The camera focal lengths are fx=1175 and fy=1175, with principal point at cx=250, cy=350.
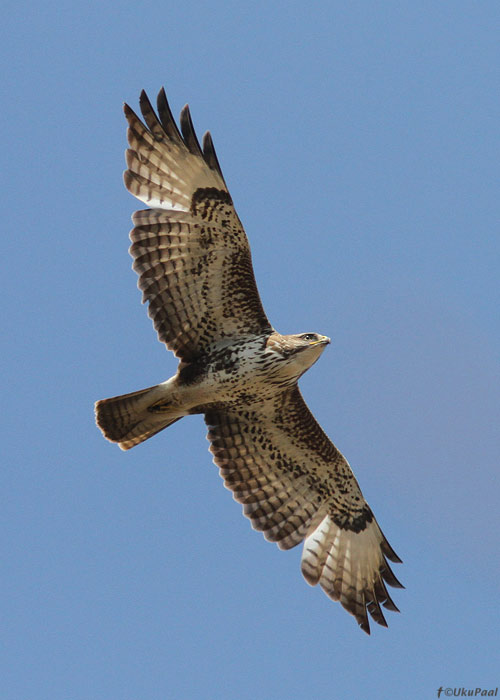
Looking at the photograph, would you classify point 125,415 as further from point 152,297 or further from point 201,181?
point 201,181

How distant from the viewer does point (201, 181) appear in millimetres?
11477

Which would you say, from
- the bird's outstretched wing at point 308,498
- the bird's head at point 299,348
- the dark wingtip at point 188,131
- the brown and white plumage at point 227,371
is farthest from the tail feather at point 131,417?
the dark wingtip at point 188,131

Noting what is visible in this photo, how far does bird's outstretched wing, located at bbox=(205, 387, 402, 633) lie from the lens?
12.6m

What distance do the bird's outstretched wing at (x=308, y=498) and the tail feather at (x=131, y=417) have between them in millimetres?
847

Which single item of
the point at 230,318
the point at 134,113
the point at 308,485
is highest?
the point at 134,113

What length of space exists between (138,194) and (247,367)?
2015mm

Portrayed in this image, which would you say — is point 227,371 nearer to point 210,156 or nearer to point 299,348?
point 299,348

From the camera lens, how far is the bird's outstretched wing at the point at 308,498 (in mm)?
12633

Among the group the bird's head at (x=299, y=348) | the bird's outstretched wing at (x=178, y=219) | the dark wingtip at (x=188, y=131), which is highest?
the dark wingtip at (x=188, y=131)

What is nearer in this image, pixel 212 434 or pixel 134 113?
pixel 134 113

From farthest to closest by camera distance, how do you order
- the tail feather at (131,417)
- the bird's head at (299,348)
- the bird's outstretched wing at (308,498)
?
the bird's outstretched wing at (308,498) < the tail feather at (131,417) < the bird's head at (299,348)

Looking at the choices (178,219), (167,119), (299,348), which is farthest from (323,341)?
(167,119)

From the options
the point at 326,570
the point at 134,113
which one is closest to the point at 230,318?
the point at 134,113

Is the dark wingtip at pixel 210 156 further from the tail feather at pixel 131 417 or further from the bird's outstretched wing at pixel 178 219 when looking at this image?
the tail feather at pixel 131 417
